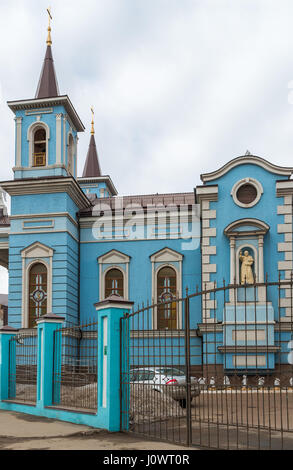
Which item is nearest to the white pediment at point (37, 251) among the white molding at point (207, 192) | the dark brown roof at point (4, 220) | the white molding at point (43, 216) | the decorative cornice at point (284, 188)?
the white molding at point (43, 216)

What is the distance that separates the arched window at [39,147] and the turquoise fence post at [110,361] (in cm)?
1310

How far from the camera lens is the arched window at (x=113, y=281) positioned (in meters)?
21.6

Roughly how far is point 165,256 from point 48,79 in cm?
853

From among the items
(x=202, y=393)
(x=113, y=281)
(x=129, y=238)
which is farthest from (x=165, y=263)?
(x=202, y=393)

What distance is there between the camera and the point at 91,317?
21234 mm

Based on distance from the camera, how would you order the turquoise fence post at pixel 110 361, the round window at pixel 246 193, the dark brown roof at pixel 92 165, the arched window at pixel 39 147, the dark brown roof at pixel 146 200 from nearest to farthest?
the turquoise fence post at pixel 110 361 < the round window at pixel 246 193 < the arched window at pixel 39 147 < the dark brown roof at pixel 146 200 < the dark brown roof at pixel 92 165

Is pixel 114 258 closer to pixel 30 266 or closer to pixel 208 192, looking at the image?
Answer: pixel 30 266

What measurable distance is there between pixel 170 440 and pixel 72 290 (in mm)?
13233

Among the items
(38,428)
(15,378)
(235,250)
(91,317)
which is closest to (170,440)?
(38,428)

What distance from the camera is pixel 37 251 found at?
20922 mm

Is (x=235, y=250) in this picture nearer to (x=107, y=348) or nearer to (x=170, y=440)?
(x=107, y=348)

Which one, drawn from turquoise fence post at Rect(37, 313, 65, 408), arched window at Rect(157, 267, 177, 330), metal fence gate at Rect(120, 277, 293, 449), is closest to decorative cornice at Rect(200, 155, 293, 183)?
arched window at Rect(157, 267, 177, 330)

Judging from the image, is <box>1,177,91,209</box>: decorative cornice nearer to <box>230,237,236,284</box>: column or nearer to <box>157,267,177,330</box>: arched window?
<box>157,267,177,330</box>: arched window

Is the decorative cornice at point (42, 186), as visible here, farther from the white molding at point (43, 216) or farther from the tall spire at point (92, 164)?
the tall spire at point (92, 164)
